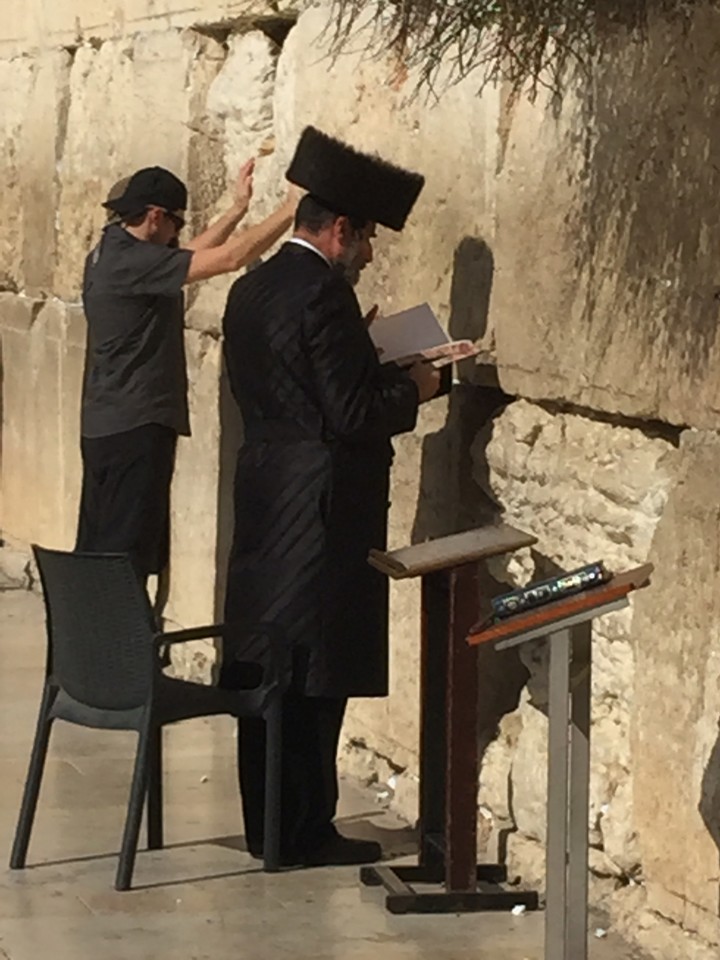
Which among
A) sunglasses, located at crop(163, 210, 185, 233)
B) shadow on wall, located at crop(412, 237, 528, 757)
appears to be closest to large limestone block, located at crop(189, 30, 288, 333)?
sunglasses, located at crop(163, 210, 185, 233)

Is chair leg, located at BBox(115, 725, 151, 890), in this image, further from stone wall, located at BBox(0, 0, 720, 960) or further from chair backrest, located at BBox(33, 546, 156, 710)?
stone wall, located at BBox(0, 0, 720, 960)

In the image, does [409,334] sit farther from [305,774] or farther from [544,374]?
[305,774]

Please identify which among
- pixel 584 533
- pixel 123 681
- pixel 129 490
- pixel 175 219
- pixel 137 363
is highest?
pixel 175 219

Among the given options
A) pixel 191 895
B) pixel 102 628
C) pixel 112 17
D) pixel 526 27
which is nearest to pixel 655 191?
pixel 526 27

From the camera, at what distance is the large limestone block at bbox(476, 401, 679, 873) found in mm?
5680

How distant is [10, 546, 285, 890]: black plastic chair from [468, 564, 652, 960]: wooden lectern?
117cm

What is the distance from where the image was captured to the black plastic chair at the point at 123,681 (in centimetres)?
586

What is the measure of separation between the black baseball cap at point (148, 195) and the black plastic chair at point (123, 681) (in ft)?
6.75

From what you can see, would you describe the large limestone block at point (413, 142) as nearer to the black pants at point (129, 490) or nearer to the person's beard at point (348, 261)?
the person's beard at point (348, 261)

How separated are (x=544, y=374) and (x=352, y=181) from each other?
2.27 feet

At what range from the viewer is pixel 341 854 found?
6.23m

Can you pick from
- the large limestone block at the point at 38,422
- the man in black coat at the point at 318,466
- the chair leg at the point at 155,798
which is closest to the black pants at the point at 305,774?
the man in black coat at the point at 318,466

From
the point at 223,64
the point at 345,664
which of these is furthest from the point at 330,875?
the point at 223,64

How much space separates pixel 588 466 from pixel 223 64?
3.07 metres
